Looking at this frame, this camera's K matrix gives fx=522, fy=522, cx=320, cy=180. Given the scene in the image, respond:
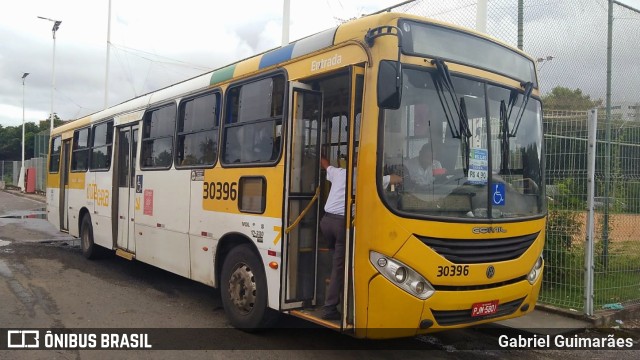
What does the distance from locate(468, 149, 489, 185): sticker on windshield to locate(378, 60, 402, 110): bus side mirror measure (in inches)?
39.1

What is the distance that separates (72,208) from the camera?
11867 millimetres

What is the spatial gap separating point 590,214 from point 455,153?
3.13 metres

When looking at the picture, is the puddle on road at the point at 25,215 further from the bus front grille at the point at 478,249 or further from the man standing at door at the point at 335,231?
the bus front grille at the point at 478,249

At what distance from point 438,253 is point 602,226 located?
4.51 m

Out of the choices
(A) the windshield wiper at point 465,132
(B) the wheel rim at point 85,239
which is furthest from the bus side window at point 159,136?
(A) the windshield wiper at point 465,132

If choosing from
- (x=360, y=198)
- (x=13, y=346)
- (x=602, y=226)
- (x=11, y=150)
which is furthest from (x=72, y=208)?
(x=11, y=150)

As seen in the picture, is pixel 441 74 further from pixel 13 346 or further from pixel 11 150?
pixel 11 150

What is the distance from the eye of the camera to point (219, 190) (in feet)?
21.3

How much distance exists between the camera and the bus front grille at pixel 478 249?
4.56 m

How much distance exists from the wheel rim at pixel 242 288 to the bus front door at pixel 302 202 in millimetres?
649

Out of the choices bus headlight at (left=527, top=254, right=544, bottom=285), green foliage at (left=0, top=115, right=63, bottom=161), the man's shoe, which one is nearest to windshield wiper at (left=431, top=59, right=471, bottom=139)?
bus headlight at (left=527, top=254, right=544, bottom=285)

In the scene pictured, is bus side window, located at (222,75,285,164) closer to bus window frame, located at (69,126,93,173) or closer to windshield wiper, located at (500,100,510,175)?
windshield wiper, located at (500,100,510,175)

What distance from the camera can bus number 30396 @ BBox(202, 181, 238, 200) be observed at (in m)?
6.22
